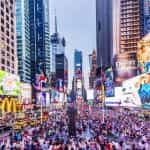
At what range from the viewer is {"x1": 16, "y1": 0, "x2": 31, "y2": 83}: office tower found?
4332 millimetres

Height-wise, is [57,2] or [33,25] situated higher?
[57,2]

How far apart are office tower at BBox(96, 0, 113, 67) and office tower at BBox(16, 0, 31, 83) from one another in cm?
99

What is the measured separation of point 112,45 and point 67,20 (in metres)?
0.74

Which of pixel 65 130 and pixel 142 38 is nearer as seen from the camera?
pixel 65 130

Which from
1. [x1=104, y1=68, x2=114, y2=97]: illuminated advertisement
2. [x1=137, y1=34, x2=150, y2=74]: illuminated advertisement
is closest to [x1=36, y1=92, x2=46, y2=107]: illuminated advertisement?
[x1=104, y1=68, x2=114, y2=97]: illuminated advertisement

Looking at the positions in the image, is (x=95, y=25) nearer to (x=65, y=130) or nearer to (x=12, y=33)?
(x=12, y=33)

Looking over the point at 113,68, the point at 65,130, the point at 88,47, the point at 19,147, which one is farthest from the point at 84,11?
the point at 19,147

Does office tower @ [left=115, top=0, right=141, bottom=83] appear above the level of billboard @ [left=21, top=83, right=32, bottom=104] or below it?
above

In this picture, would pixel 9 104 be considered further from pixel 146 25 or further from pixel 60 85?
pixel 146 25

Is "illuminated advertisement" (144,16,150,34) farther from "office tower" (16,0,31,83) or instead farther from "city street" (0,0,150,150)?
"office tower" (16,0,31,83)

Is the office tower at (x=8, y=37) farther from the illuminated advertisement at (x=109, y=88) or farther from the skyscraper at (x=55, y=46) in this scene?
the illuminated advertisement at (x=109, y=88)

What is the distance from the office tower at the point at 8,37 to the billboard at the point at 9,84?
8 cm

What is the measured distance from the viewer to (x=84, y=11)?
446 cm

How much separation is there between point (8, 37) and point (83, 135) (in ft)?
5.71
